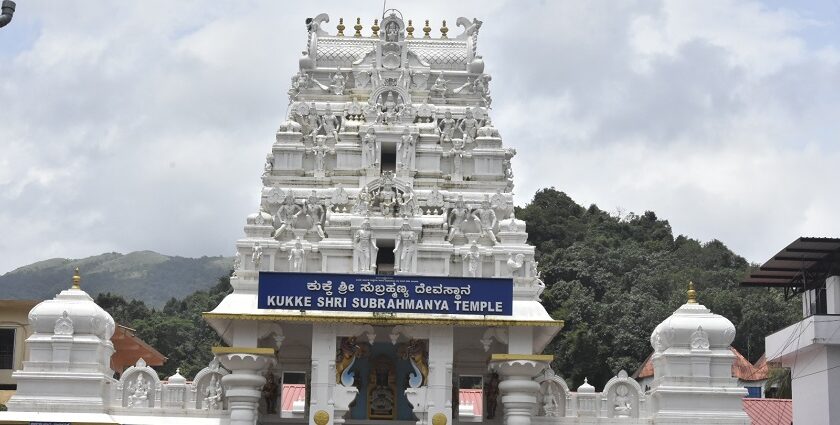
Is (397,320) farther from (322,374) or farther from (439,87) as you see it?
(439,87)

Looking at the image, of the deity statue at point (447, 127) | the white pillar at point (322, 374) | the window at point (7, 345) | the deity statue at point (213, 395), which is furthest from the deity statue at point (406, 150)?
the window at point (7, 345)

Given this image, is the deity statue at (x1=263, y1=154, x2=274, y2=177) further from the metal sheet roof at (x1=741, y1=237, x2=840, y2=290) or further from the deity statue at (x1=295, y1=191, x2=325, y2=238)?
the metal sheet roof at (x1=741, y1=237, x2=840, y2=290)

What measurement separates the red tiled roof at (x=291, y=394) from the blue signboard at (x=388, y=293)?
3.96 meters

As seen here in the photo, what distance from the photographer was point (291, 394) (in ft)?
117

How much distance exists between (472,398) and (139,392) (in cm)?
896

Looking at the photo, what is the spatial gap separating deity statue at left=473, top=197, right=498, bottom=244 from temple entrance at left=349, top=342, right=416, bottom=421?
3.98m

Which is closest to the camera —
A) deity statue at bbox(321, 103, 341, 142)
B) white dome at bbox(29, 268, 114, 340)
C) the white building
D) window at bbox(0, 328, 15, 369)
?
white dome at bbox(29, 268, 114, 340)

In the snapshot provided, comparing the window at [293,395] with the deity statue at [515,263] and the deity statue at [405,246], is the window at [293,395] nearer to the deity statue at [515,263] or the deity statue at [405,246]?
the deity statue at [405,246]

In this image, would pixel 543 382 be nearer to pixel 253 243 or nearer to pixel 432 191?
pixel 432 191

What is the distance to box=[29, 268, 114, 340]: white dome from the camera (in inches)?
1313

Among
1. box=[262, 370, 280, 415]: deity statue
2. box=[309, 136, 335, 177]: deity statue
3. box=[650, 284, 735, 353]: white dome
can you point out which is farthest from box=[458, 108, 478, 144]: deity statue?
box=[262, 370, 280, 415]: deity statue

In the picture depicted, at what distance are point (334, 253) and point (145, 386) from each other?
6127mm

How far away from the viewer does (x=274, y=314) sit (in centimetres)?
3284

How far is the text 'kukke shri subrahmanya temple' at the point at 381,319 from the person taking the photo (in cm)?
3284
